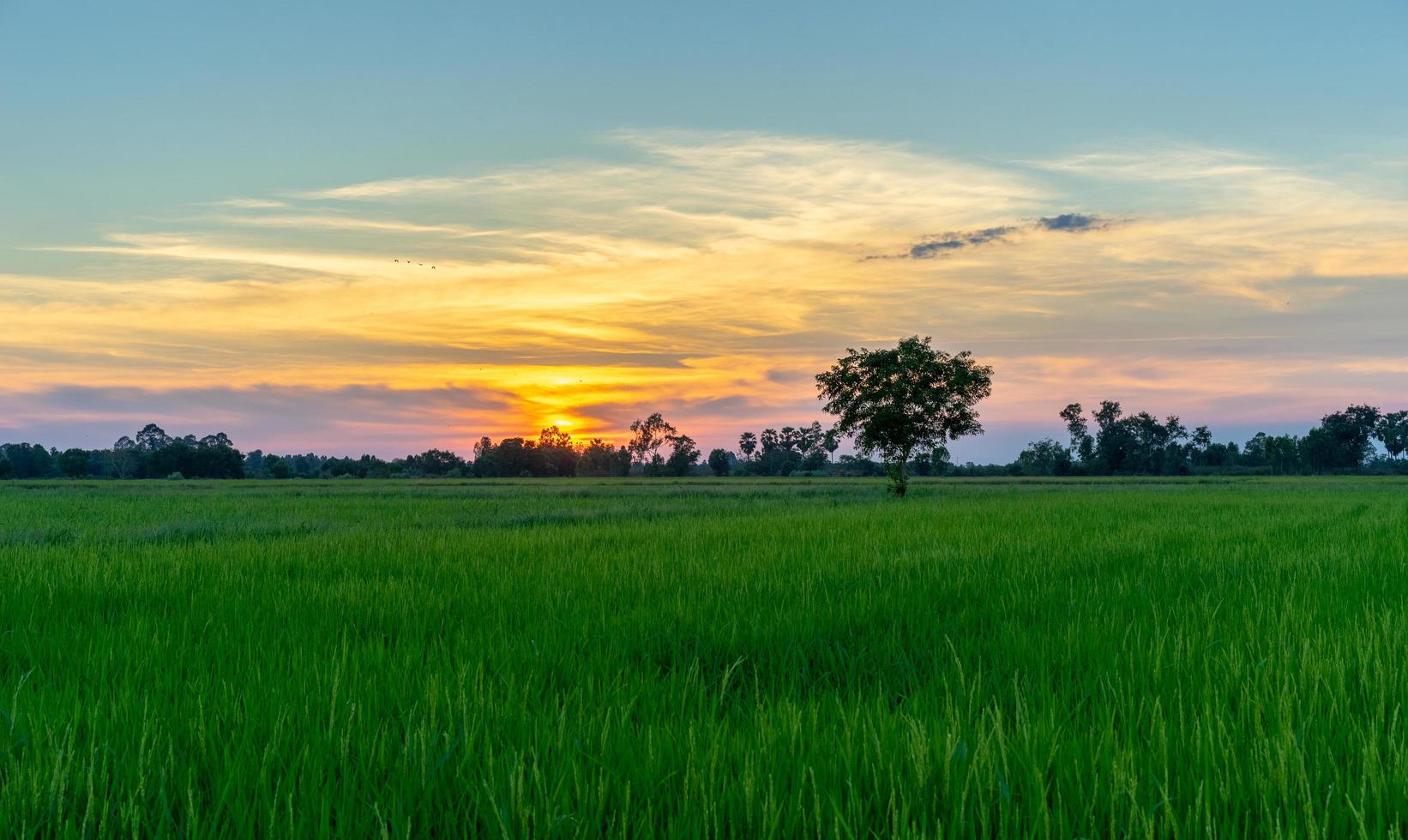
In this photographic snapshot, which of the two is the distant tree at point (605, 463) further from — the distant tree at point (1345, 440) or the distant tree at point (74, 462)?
the distant tree at point (1345, 440)

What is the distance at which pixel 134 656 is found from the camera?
4.34 meters

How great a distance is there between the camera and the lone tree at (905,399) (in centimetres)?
3503

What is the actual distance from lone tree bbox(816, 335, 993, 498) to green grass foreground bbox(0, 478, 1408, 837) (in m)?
26.5

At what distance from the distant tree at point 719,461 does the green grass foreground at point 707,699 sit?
127 meters

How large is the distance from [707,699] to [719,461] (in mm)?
131922

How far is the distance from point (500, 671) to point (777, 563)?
502 cm

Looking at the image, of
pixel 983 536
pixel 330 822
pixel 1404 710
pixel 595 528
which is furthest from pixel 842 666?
pixel 595 528

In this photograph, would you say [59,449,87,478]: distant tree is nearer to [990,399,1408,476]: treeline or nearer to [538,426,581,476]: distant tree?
[538,426,581,476]: distant tree

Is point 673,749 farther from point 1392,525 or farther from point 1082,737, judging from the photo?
point 1392,525

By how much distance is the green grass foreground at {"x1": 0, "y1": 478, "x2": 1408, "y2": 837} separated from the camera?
2252mm

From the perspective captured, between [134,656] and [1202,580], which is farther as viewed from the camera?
[1202,580]

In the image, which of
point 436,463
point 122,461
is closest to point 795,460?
point 436,463

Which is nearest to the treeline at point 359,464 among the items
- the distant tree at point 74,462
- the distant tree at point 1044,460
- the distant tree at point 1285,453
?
the distant tree at point 74,462

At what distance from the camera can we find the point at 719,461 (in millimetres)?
135375
